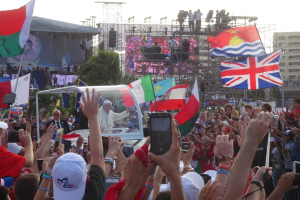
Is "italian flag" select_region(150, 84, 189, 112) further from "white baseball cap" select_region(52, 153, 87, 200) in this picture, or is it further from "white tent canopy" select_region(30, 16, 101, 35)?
"white tent canopy" select_region(30, 16, 101, 35)

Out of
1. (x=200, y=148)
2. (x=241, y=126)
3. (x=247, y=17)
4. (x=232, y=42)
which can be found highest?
(x=247, y=17)

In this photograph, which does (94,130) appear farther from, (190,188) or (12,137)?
(12,137)

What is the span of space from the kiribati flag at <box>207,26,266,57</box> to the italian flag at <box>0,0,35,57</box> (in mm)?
6844

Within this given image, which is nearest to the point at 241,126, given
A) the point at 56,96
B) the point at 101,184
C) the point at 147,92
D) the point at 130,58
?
the point at 101,184

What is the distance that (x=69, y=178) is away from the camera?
2.40m

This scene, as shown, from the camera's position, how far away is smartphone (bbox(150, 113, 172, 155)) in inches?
79.3

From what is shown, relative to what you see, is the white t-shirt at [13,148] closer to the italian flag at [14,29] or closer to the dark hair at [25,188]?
the dark hair at [25,188]

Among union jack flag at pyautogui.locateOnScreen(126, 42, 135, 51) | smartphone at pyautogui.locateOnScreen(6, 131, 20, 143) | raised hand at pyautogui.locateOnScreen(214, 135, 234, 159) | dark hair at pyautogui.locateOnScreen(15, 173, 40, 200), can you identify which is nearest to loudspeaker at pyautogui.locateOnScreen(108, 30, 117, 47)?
union jack flag at pyautogui.locateOnScreen(126, 42, 135, 51)

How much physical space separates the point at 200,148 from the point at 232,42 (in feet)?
19.4

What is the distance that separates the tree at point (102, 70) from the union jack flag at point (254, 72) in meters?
18.3

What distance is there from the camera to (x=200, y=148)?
8.16 m

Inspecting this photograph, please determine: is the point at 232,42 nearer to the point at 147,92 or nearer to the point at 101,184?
the point at 147,92

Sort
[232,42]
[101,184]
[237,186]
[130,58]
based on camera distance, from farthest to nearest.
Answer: [130,58] < [232,42] < [101,184] < [237,186]

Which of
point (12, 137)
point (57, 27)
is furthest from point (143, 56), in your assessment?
point (12, 137)
